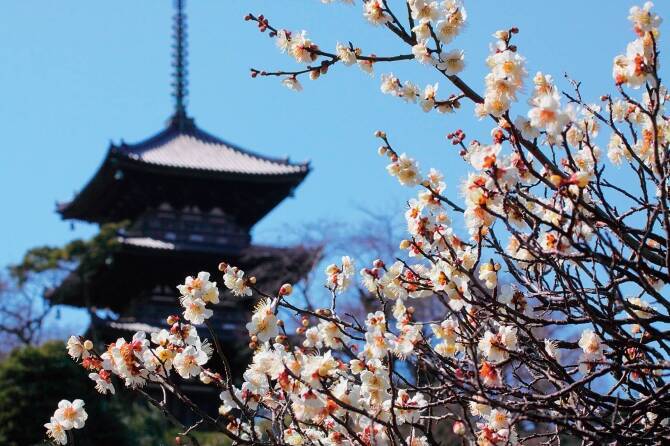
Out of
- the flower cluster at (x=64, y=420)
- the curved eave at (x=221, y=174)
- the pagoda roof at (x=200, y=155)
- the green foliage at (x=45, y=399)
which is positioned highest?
the pagoda roof at (x=200, y=155)

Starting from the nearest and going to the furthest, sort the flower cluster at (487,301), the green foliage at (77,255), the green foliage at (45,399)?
the flower cluster at (487,301) < the green foliage at (45,399) < the green foliage at (77,255)

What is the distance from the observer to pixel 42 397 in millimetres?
13391

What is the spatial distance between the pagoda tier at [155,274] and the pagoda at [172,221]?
0.8 inches

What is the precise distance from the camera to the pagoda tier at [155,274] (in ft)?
71.0

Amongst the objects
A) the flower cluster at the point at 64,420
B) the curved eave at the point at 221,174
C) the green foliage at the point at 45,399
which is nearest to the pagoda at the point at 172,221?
the curved eave at the point at 221,174

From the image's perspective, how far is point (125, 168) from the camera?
21.6 meters

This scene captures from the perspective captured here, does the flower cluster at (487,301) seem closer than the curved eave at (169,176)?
Yes

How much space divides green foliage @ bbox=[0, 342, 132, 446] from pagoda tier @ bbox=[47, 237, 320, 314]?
7.64m

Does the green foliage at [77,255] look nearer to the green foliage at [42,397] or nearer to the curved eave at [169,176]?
the curved eave at [169,176]

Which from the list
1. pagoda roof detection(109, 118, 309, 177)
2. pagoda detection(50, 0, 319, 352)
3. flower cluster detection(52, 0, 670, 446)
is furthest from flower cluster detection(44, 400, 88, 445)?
pagoda roof detection(109, 118, 309, 177)

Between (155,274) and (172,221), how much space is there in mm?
1114

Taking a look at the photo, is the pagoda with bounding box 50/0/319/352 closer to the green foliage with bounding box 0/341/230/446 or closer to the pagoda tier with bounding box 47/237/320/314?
the pagoda tier with bounding box 47/237/320/314

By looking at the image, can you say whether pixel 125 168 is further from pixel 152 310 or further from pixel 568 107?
pixel 568 107

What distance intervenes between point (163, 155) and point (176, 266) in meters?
2.24
